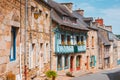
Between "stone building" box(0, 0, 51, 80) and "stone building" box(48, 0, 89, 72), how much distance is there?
3513mm

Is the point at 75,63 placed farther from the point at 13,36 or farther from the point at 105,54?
the point at 13,36

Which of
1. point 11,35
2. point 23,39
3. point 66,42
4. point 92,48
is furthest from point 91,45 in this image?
point 11,35

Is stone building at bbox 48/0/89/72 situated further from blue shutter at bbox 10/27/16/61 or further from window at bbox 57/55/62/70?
blue shutter at bbox 10/27/16/61

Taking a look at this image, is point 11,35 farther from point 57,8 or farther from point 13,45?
point 57,8

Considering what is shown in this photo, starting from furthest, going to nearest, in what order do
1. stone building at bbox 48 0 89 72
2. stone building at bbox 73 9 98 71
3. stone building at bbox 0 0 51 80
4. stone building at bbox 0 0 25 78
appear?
stone building at bbox 73 9 98 71 < stone building at bbox 48 0 89 72 < stone building at bbox 0 0 51 80 < stone building at bbox 0 0 25 78

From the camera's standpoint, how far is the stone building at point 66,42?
24.5 meters

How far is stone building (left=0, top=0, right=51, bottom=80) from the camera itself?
36.7 feet

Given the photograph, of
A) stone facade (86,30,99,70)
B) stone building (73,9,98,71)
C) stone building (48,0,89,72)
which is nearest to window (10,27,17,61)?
stone building (48,0,89,72)

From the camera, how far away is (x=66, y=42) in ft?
90.7

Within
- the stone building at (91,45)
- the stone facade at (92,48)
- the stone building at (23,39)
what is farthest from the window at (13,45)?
the stone facade at (92,48)

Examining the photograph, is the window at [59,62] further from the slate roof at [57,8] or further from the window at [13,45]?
the window at [13,45]

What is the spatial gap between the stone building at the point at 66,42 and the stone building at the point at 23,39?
11.5 feet

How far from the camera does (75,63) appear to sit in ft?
98.1

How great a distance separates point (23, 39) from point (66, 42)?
13.9m
